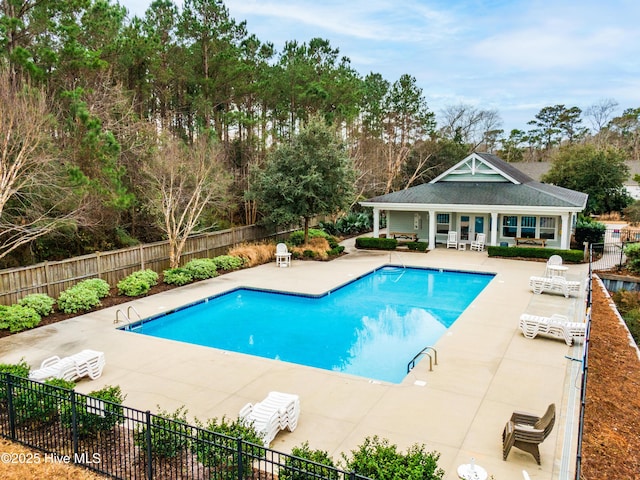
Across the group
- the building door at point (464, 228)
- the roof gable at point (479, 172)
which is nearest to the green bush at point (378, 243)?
the building door at point (464, 228)

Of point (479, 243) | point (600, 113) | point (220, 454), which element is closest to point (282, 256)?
point (479, 243)

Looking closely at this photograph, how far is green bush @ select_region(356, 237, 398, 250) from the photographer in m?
25.7

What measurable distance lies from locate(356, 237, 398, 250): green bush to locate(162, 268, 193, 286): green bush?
37.3ft

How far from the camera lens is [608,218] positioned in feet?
125

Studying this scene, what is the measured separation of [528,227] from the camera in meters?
24.9

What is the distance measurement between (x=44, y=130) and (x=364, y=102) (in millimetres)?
34423

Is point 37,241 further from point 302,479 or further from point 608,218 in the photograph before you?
point 608,218

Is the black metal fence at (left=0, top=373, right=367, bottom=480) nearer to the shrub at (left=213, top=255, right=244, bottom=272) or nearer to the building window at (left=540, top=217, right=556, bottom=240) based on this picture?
the shrub at (left=213, top=255, right=244, bottom=272)

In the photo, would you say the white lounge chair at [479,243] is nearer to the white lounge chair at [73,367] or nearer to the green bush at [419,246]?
the green bush at [419,246]

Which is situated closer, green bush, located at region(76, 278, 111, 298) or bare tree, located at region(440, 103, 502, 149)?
green bush, located at region(76, 278, 111, 298)

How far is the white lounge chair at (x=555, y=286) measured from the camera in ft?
51.5

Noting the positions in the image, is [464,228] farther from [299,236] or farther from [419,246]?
[299,236]

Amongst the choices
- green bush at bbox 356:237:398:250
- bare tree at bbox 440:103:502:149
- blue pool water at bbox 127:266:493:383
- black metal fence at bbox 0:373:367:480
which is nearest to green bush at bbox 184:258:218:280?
blue pool water at bbox 127:266:493:383

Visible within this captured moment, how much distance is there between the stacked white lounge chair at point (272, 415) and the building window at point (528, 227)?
21.2 m
